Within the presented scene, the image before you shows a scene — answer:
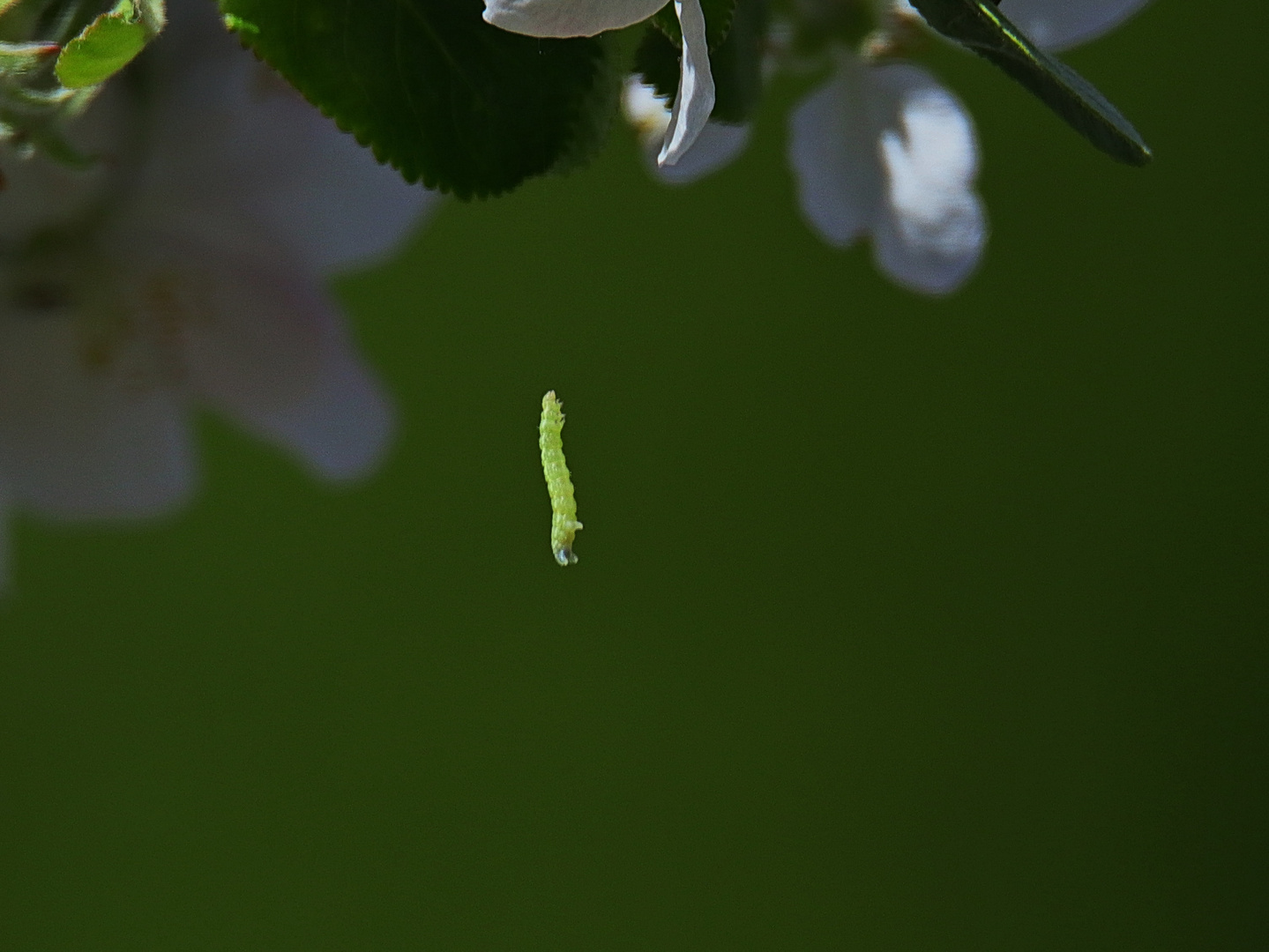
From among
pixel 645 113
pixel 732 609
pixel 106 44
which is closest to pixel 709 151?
pixel 645 113

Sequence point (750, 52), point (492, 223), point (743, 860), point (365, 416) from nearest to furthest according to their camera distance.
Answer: point (750, 52), point (365, 416), point (492, 223), point (743, 860)

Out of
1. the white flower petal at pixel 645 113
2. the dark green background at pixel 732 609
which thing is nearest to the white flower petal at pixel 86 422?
the white flower petal at pixel 645 113

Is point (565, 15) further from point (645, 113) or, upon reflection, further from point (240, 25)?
point (645, 113)

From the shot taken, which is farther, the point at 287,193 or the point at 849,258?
the point at 849,258

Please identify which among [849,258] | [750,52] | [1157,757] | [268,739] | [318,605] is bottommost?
[1157,757]

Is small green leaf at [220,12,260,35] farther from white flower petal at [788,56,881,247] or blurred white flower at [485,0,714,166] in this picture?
white flower petal at [788,56,881,247]

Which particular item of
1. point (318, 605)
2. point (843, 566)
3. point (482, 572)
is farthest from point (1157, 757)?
point (318, 605)

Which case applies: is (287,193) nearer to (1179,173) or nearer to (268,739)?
(268,739)
